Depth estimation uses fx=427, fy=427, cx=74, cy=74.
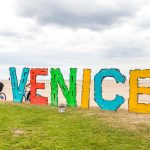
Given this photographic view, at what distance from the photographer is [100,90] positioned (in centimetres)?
2375

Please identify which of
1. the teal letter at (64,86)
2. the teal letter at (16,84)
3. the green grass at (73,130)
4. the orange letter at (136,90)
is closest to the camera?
the green grass at (73,130)

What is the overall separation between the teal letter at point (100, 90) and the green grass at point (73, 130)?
0.78 metres

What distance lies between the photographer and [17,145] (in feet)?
50.4

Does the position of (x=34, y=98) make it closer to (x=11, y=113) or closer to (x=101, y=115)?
(x=11, y=113)

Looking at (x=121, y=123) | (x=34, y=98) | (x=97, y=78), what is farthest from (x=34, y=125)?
(x=34, y=98)

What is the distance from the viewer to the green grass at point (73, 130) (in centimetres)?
1534

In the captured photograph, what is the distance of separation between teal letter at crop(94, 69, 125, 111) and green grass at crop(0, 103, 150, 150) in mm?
775

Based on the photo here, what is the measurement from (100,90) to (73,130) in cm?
669

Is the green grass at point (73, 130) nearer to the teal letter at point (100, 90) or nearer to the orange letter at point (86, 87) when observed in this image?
the teal letter at point (100, 90)

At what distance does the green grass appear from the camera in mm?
15336

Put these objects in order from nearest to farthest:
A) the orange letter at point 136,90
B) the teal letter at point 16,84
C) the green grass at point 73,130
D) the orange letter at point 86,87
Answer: the green grass at point 73,130
the orange letter at point 136,90
the orange letter at point 86,87
the teal letter at point 16,84

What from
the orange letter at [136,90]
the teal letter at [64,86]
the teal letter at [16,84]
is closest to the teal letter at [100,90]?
the orange letter at [136,90]

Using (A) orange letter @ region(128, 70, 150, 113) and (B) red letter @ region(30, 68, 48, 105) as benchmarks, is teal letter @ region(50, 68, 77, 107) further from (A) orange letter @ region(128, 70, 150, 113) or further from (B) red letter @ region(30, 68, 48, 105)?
(A) orange letter @ region(128, 70, 150, 113)

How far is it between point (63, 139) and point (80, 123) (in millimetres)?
2771
